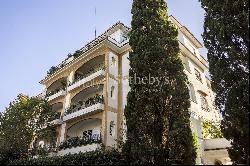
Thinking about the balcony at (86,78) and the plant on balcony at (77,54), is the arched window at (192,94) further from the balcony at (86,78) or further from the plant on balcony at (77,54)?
the plant on balcony at (77,54)

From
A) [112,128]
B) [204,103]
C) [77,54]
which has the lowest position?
[112,128]

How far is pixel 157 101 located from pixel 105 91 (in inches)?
392

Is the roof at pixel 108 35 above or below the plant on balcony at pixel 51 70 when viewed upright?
above

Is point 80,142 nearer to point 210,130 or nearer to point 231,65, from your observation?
point 210,130

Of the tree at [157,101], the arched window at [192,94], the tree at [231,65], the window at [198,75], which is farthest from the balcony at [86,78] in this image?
the tree at [231,65]

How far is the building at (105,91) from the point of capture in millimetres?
25766

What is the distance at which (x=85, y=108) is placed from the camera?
1081 inches

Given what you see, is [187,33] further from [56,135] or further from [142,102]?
[56,135]

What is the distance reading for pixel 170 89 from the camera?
18.1 meters

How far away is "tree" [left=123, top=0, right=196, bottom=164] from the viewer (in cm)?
1619

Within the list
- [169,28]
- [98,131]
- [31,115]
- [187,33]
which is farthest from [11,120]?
[187,33]

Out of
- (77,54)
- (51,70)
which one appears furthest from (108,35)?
(51,70)

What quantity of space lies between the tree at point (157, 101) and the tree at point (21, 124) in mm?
13798

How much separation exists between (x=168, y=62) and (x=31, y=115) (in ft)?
54.4
